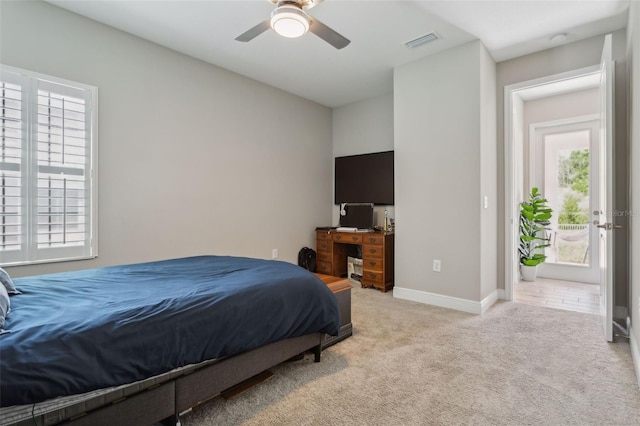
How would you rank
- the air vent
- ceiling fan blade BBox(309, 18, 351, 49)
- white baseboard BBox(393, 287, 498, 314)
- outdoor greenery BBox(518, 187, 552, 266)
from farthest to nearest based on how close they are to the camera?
1. outdoor greenery BBox(518, 187, 552, 266)
2. white baseboard BBox(393, 287, 498, 314)
3. the air vent
4. ceiling fan blade BBox(309, 18, 351, 49)

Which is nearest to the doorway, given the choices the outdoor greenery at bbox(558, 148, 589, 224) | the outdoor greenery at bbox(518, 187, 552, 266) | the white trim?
the outdoor greenery at bbox(558, 148, 589, 224)

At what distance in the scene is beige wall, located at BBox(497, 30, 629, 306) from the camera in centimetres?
296

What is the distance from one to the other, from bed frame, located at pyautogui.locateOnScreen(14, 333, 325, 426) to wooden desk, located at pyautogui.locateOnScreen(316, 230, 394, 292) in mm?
2313

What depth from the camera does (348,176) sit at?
506 centimetres

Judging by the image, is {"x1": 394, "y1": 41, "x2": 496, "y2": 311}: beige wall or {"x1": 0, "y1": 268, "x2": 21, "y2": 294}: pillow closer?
{"x1": 0, "y1": 268, "x2": 21, "y2": 294}: pillow

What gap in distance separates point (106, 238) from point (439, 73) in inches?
147

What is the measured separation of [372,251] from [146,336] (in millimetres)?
3188

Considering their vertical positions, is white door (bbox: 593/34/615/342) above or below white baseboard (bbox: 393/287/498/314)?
above

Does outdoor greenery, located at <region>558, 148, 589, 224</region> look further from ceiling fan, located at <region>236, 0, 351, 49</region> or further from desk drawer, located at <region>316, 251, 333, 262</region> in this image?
ceiling fan, located at <region>236, 0, 351, 49</region>

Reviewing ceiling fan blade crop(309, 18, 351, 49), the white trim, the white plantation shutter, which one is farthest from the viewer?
the white trim

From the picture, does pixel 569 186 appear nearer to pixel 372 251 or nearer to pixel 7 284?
pixel 372 251

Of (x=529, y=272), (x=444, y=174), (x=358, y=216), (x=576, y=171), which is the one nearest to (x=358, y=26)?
(x=444, y=174)

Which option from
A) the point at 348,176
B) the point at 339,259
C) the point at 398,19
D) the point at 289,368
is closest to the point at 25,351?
the point at 289,368

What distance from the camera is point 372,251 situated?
416cm
